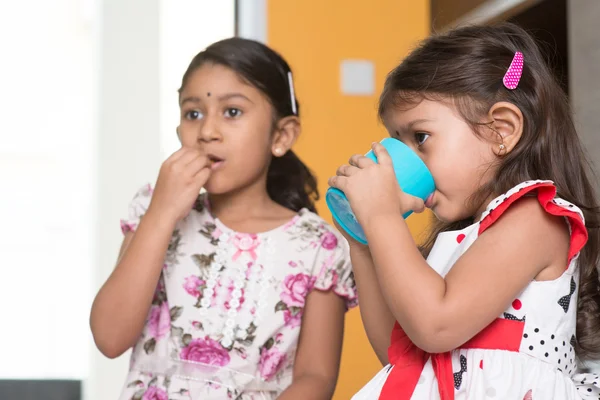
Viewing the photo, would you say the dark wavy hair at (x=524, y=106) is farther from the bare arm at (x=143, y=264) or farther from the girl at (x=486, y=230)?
the bare arm at (x=143, y=264)

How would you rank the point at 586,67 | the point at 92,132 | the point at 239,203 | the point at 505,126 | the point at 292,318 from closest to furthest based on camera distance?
the point at 505,126, the point at 292,318, the point at 239,203, the point at 92,132, the point at 586,67

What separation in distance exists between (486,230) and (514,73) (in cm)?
23

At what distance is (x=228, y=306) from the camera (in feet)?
4.46

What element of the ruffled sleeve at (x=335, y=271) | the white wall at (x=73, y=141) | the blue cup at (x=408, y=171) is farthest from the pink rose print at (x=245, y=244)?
the white wall at (x=73, y=141)

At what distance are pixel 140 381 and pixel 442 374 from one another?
0.62 m

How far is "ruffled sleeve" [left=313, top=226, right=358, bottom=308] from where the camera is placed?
1.37 metres

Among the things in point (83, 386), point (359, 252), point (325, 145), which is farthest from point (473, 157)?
point (83, 386)

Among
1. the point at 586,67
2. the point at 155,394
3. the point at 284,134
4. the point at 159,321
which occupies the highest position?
the point at 586,67

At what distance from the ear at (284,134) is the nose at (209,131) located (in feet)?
0.49

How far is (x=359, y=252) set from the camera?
3.74 ft

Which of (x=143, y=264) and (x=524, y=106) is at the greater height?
(x=524, y=106)

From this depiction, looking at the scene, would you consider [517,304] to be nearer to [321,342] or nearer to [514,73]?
[514,73]

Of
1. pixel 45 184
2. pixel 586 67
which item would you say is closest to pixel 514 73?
pixel 45 184

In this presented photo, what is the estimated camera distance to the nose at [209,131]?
1.35 metres
